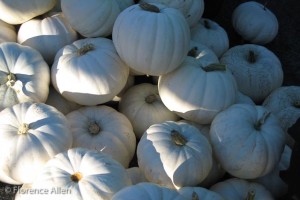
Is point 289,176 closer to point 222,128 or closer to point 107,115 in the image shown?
point 222,128

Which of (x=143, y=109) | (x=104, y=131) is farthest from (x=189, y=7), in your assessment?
(x=104, y=131)

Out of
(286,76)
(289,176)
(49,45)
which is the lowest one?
(286,76)

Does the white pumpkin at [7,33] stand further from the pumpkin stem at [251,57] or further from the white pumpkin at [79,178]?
the pumpkin stem at [251,57]

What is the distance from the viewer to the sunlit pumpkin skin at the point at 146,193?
172cm

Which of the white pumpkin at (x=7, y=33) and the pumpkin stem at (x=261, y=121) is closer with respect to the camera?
the pumpkin stem at (x=261, y=121)

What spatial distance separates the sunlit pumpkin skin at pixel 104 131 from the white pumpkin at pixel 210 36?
1.03 m

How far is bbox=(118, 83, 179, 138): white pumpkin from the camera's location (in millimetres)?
2598

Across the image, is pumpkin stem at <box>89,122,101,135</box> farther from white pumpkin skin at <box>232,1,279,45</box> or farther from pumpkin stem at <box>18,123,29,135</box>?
white pumpkin skin at <box>232,1,279,45</box>

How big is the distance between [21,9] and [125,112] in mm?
951

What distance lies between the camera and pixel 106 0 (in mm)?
2660

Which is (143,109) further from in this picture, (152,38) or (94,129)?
(152,38)

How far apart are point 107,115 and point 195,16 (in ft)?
Result: 3.39

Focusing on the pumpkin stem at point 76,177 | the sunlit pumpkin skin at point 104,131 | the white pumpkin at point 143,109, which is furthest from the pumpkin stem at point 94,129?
the pumpkin stem at point 76,177

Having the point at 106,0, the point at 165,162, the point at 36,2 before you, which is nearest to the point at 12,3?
the point at 36,2
